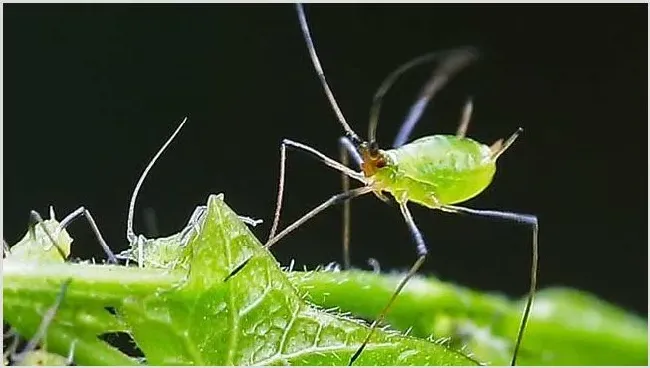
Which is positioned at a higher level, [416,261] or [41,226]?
[41,226]

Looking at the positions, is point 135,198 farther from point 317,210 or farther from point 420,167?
point 420,167

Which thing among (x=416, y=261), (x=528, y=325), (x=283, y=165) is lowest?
(x=528, y=325)

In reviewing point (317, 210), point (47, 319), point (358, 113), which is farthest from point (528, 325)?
point (358, 113)

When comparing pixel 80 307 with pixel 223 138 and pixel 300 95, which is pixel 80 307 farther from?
pixel 300 95

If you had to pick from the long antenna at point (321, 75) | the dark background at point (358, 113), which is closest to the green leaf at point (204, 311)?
the long antenna at point (321, 75)

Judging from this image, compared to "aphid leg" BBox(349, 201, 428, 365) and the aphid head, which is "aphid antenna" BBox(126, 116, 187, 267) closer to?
"aphid leg" BBox(349, 201, 428, 365)

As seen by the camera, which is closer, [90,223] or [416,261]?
[90,223]

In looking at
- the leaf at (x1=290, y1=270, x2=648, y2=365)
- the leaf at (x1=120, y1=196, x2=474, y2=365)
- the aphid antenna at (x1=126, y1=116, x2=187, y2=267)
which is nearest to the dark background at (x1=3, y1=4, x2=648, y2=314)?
the leaf at (x1=290, y1=270, x2=648, y2=365)

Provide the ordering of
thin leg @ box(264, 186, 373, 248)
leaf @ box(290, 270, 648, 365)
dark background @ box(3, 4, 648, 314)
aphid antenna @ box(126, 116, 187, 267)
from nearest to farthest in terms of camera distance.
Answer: aphid antenna @ box(126, 116, 187, 267) → thin leg @ box(264, 186, 373, 248) → leaf @ box(290, 270, 648, 365) → dark background @ box(3, 4, 648, 314)
